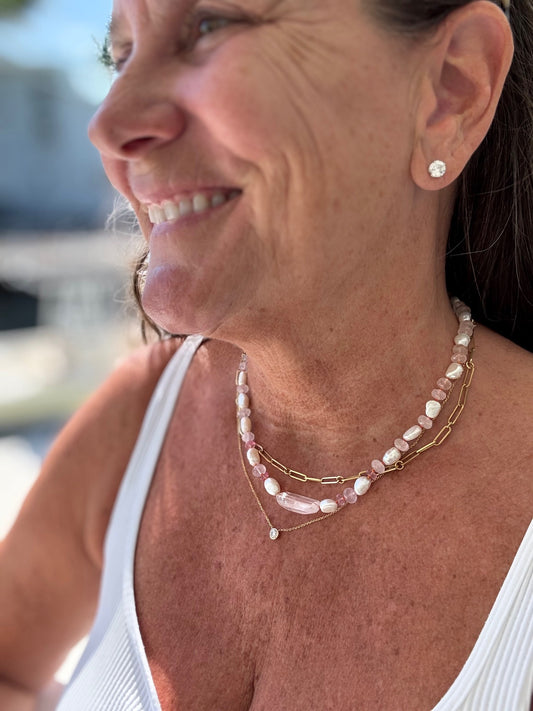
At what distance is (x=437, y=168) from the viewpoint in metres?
1.04

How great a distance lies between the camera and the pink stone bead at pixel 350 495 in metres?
1.11

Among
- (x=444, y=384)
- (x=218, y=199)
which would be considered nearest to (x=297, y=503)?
(x=444, y=384)

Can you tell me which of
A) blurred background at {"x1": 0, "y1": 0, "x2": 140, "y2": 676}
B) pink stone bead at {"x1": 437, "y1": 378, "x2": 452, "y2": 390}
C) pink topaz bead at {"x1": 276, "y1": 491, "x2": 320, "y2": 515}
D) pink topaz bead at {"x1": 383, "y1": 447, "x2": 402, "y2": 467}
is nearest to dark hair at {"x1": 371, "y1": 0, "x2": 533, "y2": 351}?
pink stone bead at {"x1": 437, "y1": 378, "x2": 452, "y2": 390}

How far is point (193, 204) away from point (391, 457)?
0.45m

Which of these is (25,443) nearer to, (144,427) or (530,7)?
(144,427)

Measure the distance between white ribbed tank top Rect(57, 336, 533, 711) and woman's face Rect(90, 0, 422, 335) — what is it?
0.42 metres

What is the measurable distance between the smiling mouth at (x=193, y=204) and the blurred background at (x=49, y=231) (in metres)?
3.49

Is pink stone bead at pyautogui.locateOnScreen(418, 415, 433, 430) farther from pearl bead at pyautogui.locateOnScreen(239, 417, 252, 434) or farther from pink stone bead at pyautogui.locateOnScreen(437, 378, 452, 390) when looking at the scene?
pearl bead at pyautogui.locateOnScreen(239, 417, 252, 434)

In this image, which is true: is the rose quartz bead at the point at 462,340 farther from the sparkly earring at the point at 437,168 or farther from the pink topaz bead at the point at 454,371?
the sparkly earring at the point at 437,168

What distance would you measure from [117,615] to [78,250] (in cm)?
441

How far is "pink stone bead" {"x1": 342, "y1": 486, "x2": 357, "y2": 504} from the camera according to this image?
1106 millimetres

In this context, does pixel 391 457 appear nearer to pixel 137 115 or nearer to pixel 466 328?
pixel 466 328

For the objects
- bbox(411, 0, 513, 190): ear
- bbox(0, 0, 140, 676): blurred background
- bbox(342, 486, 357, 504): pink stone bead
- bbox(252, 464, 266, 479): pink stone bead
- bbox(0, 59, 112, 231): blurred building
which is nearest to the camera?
bbox(411, 0, 513, 190): ear

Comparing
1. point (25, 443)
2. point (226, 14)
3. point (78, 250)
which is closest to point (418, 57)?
point (226, 14)
